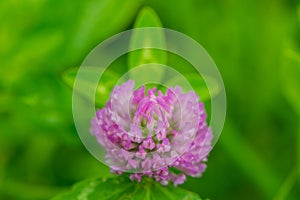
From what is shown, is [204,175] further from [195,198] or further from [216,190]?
[195,198]

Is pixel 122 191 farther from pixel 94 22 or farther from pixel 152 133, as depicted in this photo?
pixel 94 22

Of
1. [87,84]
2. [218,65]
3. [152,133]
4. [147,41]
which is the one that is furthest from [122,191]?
[218,65]

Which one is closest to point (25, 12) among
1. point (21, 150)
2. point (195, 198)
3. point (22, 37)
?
point (22, 37)

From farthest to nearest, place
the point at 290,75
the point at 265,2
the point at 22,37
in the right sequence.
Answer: the point at 265,2 < the point at 22,37 < the point at 290,75

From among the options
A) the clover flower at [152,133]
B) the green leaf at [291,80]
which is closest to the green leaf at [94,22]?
the green leaf at [291,80]

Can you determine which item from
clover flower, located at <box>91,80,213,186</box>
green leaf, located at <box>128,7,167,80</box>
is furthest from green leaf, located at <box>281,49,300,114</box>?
clover flower, located at <box>91,80,213,186</box>

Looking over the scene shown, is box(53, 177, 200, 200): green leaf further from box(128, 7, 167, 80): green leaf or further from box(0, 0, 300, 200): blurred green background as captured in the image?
box(0, 0, 300, 200): blurred green background
